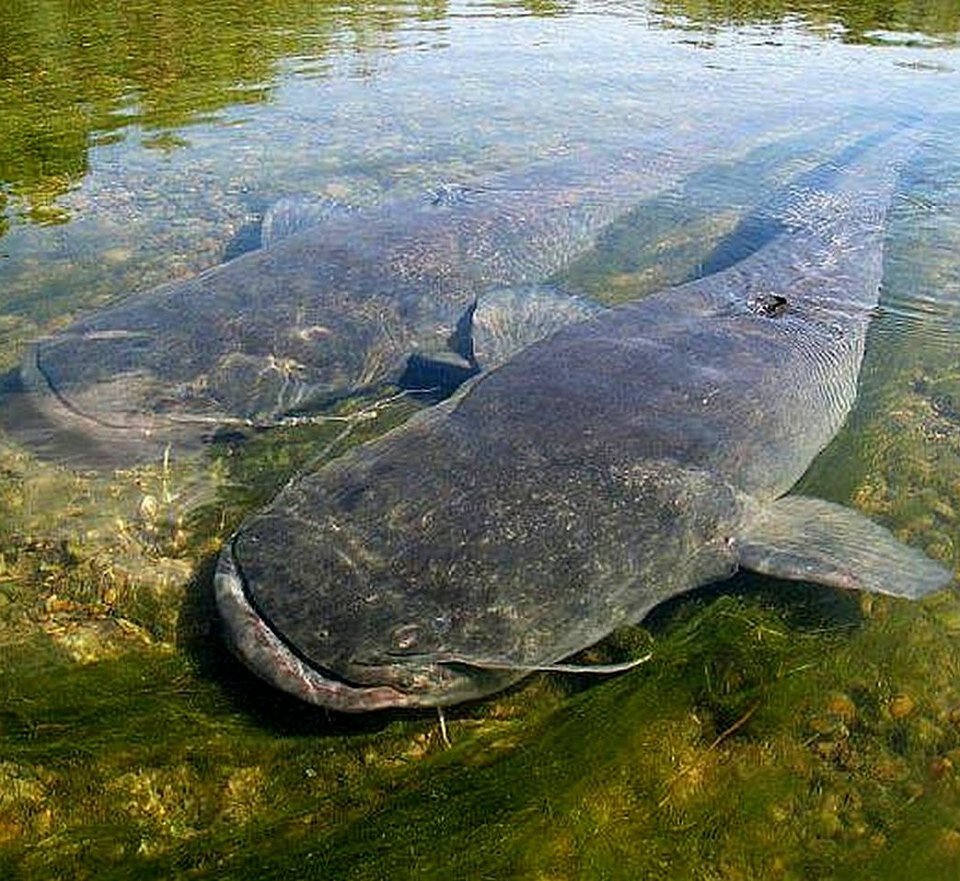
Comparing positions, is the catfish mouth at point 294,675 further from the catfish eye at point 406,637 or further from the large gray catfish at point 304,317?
the large gray catfish at point 304,317

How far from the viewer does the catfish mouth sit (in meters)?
3.13

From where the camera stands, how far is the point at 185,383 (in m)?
4.99

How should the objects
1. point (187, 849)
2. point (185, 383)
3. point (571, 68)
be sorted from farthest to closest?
point (571, 68)
point (185, 383)
point (187, 849)

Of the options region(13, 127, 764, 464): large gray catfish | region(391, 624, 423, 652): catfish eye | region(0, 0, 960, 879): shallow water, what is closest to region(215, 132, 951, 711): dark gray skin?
region(391, 624, 423, 652): catfish eye

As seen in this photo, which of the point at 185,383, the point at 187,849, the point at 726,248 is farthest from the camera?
the point at 726,248

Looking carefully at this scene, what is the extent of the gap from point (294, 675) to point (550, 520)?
1141 mm

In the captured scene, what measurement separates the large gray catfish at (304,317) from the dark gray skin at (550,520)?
1313 mm

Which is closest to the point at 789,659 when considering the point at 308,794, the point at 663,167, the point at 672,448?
the point at 672,448

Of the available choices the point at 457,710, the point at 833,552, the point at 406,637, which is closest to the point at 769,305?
the point at 833,552

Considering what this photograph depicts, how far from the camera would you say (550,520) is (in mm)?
3621

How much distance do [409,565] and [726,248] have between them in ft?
18.5

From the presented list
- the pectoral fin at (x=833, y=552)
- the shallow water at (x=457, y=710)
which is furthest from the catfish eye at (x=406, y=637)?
the pectoral fin at (x=833, y=552)

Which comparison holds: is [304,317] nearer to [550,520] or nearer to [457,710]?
[550,520]

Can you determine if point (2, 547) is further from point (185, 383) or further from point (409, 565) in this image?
point (409, 565)
